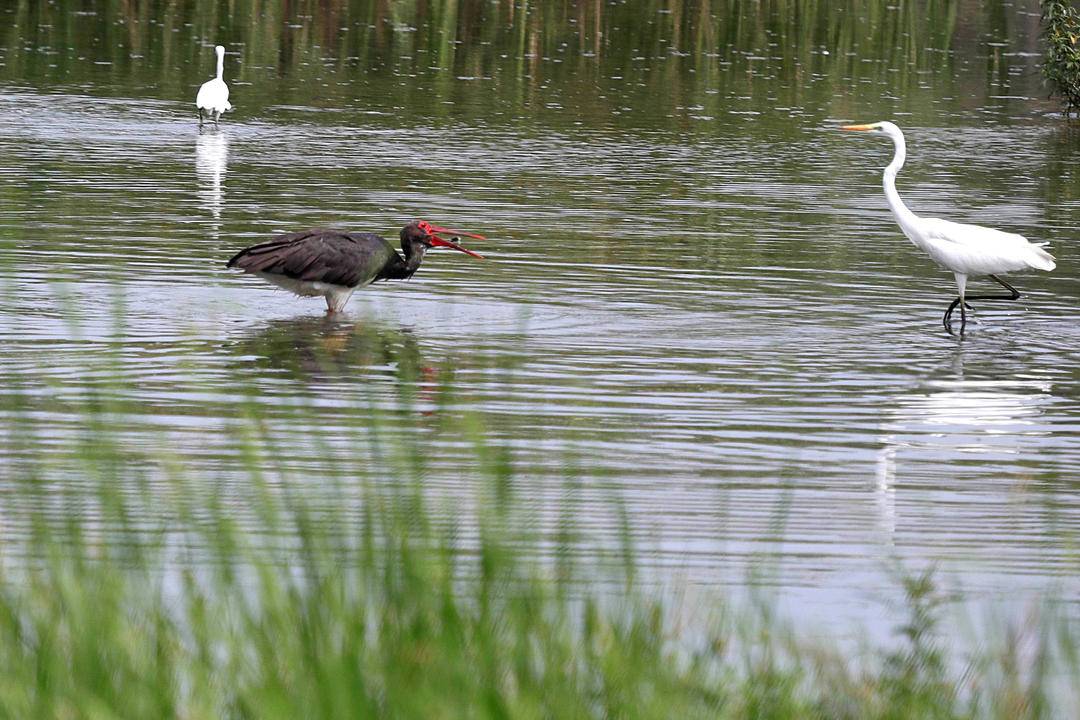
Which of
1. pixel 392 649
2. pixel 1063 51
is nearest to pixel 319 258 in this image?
pixel 392 649

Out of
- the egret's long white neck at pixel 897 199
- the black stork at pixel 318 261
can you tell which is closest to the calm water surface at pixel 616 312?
the black stork at pixel 318 261

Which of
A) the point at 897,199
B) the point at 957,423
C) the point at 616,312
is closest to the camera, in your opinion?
the point at 957,423

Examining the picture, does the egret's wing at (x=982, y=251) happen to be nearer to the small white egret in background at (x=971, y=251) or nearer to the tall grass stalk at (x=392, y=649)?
the small white egret in background at (x=971, y=251)

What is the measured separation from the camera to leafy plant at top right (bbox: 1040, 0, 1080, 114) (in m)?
28.2

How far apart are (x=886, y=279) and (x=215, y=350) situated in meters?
5.76

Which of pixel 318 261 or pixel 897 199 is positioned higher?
pixel 897 199

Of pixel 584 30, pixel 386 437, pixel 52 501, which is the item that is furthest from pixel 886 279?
pixel 584 30

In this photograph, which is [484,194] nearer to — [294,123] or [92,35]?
[294,123]

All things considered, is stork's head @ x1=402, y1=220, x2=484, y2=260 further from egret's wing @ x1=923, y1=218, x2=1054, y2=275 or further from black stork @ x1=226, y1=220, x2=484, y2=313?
egret's wing @ x1=923, y1=218, x2=1054, y2=275

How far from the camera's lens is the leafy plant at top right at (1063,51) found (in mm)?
28156

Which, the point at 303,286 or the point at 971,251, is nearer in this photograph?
the point at 303,286

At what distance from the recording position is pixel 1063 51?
92.2 feet

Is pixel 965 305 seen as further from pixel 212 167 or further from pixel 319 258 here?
pixel 212 167

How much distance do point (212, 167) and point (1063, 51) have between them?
533 inches
